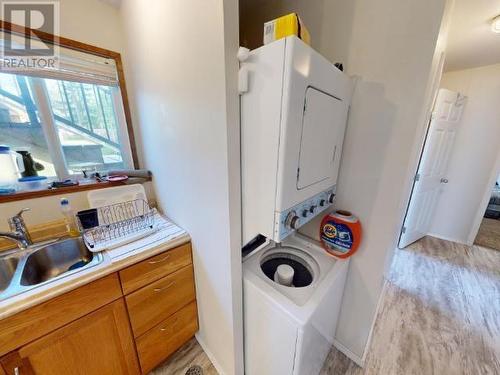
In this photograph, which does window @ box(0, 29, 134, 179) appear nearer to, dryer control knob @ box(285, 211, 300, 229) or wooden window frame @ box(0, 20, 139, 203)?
wooden window frame @ box(0, 20, 139, 203)

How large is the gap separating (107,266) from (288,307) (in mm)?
955

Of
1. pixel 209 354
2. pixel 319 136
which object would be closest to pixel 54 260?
pixel 209 354

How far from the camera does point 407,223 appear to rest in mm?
2643

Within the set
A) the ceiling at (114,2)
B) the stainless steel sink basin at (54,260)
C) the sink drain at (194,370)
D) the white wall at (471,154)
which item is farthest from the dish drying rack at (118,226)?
the white wall at (471,154)

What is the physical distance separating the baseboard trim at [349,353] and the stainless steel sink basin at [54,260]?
197 cm

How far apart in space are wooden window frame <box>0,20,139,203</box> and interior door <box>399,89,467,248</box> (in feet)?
10.9

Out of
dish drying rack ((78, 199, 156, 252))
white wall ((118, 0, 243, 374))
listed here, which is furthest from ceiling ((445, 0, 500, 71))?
dish drying rack ((78, 199, 156, 252))

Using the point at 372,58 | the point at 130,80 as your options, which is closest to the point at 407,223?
the point at 372,58

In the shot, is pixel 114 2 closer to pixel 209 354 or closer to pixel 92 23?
pixel 92 23

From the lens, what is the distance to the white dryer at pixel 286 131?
70cm

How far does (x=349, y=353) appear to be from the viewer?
1.46 meters

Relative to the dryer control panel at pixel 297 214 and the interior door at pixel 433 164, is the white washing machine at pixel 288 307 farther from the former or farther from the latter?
the interior door at pixel 433 164

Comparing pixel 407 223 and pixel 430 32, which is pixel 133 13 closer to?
pixel 430 32

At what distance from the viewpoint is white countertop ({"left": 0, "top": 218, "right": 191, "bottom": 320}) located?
79cm
